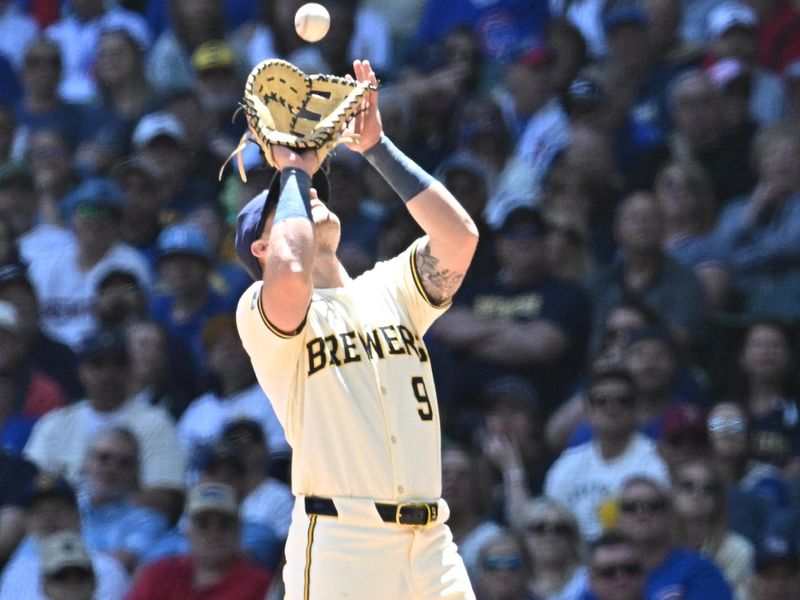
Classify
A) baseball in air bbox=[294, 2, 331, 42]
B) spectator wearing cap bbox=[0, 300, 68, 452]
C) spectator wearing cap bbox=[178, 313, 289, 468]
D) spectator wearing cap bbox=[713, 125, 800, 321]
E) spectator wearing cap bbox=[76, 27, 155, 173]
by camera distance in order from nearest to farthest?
baseball in air bbox=[294, 2, 331, 42]
spectator wearing cap bbox=[713, 125, 800, 321]
spectator wearing cap bbox=[178, 313, 289, 468]
spectator wearing cap bbox=[0, 300, 68, 452]
spectator wearing cap bbox=[76, 27, 155, 173]

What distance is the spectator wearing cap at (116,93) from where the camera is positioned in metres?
9.93

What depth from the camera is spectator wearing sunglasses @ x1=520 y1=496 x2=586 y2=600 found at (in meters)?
6.70

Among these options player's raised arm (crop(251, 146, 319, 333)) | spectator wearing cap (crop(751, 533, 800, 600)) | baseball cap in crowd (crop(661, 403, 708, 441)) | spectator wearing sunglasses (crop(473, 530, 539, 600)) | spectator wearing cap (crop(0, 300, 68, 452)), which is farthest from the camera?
spectator wearing cap (crop(0, 300, 68, 452))

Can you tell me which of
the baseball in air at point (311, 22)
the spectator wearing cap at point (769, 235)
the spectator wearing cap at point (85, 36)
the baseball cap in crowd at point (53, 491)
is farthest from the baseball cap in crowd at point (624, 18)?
the baseball in air at point (311, 22)

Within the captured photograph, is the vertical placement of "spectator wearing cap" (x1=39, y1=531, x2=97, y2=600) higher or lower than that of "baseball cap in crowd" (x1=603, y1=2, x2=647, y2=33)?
lower

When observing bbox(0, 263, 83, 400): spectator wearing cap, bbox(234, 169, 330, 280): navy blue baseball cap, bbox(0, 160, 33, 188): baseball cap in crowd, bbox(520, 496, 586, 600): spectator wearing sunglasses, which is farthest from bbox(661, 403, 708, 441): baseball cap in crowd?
bbox(0, 160, 33, 188): baseball cap in crowd

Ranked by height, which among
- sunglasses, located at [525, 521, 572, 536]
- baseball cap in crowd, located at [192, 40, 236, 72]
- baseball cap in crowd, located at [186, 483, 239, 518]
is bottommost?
sunglasses, located at [525, 521, 572, 536]

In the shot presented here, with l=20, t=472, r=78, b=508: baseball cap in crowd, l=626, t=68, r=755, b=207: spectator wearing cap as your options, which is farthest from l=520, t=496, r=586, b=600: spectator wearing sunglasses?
l=20, t=472, r=78, b=508: baseball cap in crowd

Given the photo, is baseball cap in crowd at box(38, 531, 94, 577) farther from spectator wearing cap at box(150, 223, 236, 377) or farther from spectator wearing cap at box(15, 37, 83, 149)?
spectator wearing cap at box(15, 37, 83, 149)

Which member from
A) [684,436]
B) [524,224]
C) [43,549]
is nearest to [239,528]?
[43,549]

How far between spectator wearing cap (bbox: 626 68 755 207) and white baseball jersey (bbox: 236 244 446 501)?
3.71 meters

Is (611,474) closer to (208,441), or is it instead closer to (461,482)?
(461,482)

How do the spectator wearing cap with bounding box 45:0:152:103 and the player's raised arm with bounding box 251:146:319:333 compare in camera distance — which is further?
the spectator wearing cap with bounding box 45:0:152:103

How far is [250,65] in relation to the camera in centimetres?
980
